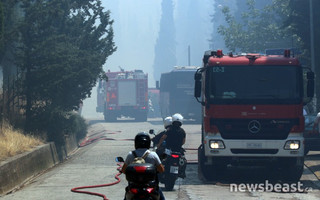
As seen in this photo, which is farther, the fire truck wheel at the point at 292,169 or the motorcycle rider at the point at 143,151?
the fire truck wheel at the point at 292,169

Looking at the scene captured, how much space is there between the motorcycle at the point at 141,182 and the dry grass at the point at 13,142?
8.69 m

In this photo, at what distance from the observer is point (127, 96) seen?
52906 mm

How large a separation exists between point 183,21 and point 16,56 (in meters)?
168

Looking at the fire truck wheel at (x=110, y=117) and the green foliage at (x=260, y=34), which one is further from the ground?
the green foliage at (x=260, y=34)

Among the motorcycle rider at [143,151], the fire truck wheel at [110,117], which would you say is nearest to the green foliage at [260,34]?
the fire truck wheel at [110,117]

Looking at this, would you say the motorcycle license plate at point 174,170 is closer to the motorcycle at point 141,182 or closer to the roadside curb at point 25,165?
the roadside curb at point 25,165

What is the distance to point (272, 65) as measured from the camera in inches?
605

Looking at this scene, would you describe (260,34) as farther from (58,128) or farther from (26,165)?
(26,165)

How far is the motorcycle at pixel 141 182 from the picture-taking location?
25.0 feet

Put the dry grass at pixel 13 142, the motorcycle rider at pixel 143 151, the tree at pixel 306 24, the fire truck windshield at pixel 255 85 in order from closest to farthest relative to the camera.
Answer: the motorcycle rider at pixel 143 151
the fire truck windshield at pixel 255 85
the dry grass at pixel 13 142
the tree at pixel 306 24

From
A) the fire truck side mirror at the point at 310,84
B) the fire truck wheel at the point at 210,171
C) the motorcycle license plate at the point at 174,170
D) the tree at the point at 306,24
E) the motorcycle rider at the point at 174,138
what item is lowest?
the fire truck wheel at the point at 210,171

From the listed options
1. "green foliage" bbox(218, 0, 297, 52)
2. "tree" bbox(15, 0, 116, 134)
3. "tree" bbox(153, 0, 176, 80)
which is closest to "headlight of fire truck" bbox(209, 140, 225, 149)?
"tree" bbox(15, 0, 116, 134)

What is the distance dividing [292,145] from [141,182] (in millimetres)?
7873

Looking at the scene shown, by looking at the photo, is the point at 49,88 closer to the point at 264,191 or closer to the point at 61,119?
the point at 61,119
